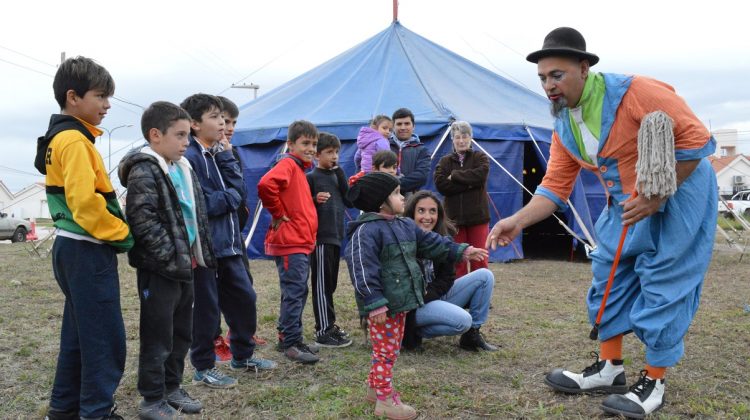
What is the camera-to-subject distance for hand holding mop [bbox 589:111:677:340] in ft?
8.40

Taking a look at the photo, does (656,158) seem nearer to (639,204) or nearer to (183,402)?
(639,204)

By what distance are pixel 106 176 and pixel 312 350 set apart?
6.06 ft

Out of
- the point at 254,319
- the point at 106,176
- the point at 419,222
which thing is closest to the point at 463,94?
the point at 419,222

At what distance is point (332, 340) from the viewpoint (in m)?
4.12

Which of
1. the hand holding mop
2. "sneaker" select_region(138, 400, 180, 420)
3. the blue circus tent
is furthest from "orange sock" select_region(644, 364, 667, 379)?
the blue circus tent

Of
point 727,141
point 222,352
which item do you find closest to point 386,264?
point 222,352

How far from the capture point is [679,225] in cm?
276

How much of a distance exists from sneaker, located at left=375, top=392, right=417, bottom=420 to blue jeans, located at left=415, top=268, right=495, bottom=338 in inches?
38.0

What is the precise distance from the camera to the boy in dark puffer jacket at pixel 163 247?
8.68ft

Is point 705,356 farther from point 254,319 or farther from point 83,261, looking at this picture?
point 83,261

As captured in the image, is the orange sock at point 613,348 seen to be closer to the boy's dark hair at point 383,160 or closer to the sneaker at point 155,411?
the boy's dark hair at point 383,160

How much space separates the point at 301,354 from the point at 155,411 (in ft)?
3.63

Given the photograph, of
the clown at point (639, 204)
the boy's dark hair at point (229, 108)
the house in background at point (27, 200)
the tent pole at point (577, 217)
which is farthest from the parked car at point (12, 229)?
the house in background at point (27, 200)

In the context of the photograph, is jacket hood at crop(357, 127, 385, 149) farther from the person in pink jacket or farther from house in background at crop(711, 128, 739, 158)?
house in background at crop(711, 128, 739, 158)
